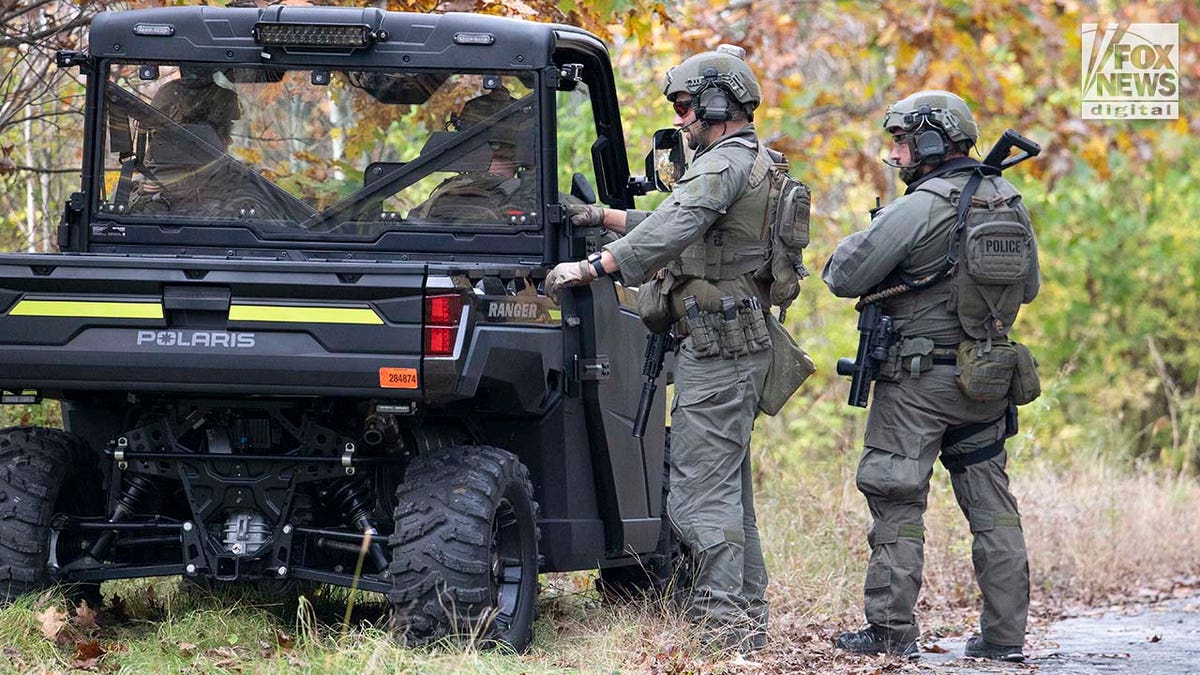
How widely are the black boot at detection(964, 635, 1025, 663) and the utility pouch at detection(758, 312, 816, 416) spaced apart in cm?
135

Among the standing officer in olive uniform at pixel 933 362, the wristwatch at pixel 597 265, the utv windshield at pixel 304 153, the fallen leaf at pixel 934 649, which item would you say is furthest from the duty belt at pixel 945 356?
the utv windshield at pixel 304 153

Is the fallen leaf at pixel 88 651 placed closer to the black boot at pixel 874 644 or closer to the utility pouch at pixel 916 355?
the black boot at pixel 874 644

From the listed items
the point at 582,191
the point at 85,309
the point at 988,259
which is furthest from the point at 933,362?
the point at 85,309

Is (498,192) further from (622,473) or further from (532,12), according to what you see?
(532,12)

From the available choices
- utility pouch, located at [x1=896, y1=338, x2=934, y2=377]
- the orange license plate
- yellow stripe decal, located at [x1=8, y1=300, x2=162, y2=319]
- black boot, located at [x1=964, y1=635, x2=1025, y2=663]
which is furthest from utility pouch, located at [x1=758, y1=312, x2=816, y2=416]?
yellow stripe decal, located at [x1=8, y1=300, x2=162, y2=319]

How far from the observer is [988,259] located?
646 centimetres

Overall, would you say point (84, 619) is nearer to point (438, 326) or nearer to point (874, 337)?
point (438, 326)

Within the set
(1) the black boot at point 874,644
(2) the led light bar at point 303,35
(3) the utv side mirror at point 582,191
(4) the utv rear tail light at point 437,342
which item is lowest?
(1) the black boot at point 874,644

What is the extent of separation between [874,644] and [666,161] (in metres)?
2.09

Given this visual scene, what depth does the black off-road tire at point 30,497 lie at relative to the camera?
5.44 metres

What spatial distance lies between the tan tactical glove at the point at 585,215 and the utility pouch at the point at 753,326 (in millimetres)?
629

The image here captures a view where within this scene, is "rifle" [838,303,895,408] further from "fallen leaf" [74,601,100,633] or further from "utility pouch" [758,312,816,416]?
"fallen leaf" [74,601,100,633]

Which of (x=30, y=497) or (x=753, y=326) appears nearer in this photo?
(x=30, y=497)

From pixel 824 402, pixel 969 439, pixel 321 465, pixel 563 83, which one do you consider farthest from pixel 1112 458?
pixel 321 465
